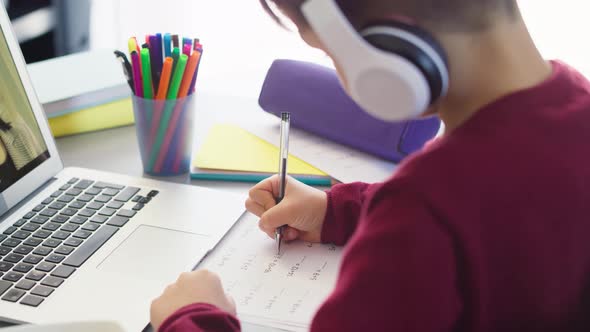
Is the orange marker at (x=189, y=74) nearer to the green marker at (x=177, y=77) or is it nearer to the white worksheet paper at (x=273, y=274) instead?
the green marker at (x=177, y=77)

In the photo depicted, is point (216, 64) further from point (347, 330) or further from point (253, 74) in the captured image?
point (347, 330)

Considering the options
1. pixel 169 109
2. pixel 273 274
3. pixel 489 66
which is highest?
pixel 489 66

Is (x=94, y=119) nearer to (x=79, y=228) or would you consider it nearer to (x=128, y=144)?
(x=128, y=144)

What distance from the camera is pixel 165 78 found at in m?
0.87

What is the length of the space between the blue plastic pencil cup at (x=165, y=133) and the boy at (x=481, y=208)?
16.4 inches

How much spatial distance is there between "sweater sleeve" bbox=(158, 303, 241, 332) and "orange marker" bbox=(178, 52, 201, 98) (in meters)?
0.37

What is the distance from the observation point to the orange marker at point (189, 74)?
0.87m

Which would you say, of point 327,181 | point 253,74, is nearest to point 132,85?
point 327,181

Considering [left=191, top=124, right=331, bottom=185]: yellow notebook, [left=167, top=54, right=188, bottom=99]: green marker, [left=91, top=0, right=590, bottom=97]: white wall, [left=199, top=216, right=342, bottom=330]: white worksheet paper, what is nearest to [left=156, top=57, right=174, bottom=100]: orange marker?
[left=167, top=54, right=188, bottom=99]: green marker

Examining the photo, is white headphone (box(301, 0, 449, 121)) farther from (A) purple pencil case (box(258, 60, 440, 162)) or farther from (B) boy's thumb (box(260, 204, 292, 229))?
(A) purple pencil case (box(258, 60, 440, 162))

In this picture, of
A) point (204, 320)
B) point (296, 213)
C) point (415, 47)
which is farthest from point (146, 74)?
point (415, 47)

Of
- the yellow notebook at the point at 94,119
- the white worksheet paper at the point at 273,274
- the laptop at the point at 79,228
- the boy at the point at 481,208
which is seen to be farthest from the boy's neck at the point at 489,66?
the yellow notebook at the point at 94,119

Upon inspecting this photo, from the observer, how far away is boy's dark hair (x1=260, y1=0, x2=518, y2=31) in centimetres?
46

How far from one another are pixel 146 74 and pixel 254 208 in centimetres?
23
